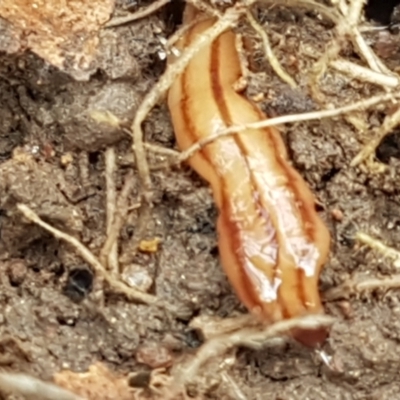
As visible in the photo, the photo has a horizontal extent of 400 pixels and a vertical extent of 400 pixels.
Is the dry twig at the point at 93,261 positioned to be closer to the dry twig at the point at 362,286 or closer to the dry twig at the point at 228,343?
the dry twig at the point at 228,343

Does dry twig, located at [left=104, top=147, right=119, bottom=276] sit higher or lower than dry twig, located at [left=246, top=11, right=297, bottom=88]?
lower

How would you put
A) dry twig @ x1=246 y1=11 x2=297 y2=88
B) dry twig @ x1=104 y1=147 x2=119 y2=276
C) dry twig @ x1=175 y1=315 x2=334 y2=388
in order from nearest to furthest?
dry twig @ x1=175 y1=315 x2=334 y2=388
dry twig @ x1=104 y1=147 x2=119 y2=276
dry twig @ x1=246 y1=11 x2=297 y2=88

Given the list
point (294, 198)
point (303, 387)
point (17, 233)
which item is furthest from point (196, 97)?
point (303, 387)

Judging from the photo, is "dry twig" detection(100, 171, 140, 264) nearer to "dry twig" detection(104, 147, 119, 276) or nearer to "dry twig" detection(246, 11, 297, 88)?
"dry twig" detection(104, 147, 119, 276)

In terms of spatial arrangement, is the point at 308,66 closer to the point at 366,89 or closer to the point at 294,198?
the point at 366,89

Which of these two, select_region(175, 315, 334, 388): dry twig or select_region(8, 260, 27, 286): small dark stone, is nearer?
select_region(175, 315, 334, 388): dry twig

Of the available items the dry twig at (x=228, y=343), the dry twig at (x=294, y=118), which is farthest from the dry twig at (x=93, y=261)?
the dry twig at (x=294, y=118)

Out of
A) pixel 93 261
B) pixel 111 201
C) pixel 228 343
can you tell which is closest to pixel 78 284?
pixel 93 261

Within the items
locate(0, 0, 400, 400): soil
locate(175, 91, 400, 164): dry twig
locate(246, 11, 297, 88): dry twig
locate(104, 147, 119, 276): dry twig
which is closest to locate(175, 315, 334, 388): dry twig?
locate(0, 0, 400, 400): soil
